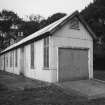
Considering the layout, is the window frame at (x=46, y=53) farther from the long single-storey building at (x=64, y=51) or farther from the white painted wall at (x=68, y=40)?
the white painted wall at (x=68, y=40)

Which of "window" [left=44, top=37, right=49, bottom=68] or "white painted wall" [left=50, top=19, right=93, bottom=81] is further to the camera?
"window" [left=44, top=37, right=49, bottom=68]

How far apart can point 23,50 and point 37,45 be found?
14.3 feet

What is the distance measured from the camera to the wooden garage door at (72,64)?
1154 cm

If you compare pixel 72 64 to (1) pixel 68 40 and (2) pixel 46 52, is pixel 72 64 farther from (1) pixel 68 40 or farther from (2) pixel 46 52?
(2) pixel 46 52

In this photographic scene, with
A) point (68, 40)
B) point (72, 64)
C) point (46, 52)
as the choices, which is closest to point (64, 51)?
point (68, 40)

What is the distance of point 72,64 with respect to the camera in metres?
11.9

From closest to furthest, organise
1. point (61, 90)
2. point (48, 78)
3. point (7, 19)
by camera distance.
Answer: point (61, 90), point (48, 78), point (7, 19)

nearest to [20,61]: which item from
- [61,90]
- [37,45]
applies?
[37,45]

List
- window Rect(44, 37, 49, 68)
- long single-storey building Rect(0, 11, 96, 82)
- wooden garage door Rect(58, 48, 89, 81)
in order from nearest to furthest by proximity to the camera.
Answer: long single-storey building Rect(0, 11, 96, 82) < wooden garage door Rect(58, 48, 89, 81) < window Rect(44, 37, 49, 68)

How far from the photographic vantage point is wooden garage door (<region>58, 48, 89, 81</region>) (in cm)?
1154

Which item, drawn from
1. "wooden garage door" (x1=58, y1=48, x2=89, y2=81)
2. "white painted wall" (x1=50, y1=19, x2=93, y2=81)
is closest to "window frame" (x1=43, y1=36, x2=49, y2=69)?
"white painted wall" (x1=50, y1=19, x2=93, y2=81)

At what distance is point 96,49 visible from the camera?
25.4 meters

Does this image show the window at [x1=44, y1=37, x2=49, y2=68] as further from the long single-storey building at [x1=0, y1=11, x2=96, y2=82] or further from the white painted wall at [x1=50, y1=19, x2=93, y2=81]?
the white painted wall at [x1=50, y1=19, x2=93, y2=81]

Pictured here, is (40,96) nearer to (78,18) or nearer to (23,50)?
(78,18)
